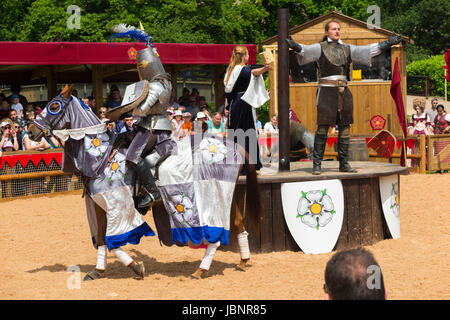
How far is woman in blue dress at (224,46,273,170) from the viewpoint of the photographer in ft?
27.1

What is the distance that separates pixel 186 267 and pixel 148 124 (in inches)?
71.3

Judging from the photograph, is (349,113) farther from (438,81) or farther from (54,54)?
(438,81)

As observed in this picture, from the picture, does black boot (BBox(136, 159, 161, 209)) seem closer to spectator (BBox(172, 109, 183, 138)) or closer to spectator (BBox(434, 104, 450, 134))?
spectator (BBox(172, 109, 183, 138))

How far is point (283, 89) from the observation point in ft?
29.6

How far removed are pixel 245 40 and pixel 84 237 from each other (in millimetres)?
24879

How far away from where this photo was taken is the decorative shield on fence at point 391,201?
8844 millimetres

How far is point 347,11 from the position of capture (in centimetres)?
3431

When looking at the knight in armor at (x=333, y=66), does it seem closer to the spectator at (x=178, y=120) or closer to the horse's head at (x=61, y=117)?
the horse's head at (x=61, y=117)

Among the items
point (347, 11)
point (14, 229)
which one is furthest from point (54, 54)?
point (347, 11)

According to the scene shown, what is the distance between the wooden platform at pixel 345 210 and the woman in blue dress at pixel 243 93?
1.57 ft

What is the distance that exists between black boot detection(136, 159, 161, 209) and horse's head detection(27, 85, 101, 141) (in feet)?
2.23

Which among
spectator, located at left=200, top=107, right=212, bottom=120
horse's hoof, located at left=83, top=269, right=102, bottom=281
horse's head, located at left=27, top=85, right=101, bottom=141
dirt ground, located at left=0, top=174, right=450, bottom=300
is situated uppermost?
spectator, located at left=200, top=107, right=212, bottom=120

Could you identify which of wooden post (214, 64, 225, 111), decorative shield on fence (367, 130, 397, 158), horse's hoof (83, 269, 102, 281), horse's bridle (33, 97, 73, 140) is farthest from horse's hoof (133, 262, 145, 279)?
wooden post (214, 64, 225, 111)

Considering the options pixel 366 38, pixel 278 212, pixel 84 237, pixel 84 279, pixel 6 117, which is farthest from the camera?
pixel 366 38
